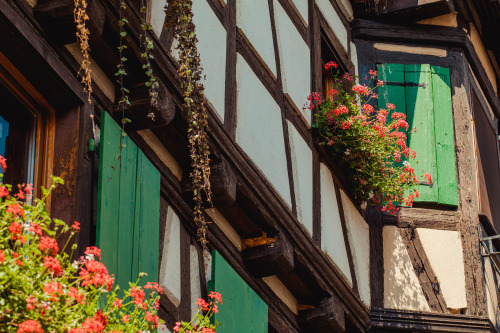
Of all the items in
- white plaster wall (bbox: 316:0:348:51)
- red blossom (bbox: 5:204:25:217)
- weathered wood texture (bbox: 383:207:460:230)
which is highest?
white plaster wall (bbox: 316:0:348:51)

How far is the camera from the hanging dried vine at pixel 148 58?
4.97 m

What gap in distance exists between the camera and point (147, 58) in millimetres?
5023

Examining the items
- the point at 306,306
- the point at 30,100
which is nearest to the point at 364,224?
the point at 306,306

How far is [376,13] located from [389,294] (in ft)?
8.04

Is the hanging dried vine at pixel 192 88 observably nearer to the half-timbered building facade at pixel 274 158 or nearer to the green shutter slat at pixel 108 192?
the half-timbered building facade at pixel 274 158

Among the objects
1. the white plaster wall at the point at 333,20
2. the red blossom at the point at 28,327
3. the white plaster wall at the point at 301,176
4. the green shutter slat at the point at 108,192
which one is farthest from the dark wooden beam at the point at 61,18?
the white plaster wall at the point at 333,20

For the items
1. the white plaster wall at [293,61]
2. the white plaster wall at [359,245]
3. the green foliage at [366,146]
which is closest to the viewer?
the white plaster wall at [293,61]

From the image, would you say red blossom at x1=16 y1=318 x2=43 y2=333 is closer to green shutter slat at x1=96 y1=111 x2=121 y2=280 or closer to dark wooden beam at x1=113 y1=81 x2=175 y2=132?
green shutter slat at x1=96 y1=111 x2=121 y2=280

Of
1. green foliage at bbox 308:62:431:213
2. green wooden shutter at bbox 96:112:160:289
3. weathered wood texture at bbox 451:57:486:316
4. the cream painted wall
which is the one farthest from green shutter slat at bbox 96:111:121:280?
the cream painted wall

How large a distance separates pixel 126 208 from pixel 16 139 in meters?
0.59

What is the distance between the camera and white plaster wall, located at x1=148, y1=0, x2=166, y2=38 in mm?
5488

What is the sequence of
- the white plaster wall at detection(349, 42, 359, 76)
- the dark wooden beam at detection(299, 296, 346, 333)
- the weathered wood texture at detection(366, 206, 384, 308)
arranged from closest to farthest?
the dark wooden beam at detection(299, 296, 346, 333) < the weathered wood texture at detection(366, 206, 384, 308) < the white plaster wall at detection(349, 42, 359, 76)

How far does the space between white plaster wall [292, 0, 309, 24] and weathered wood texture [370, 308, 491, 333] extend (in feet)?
7.22

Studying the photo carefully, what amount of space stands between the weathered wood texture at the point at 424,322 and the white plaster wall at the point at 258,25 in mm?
2010
